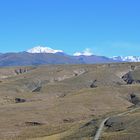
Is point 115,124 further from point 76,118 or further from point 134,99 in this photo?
point 134,99

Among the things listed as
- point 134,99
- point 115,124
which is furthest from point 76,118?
point 115,124

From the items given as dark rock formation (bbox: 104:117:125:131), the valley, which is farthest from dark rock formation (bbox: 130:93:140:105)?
dark rock formation (bbox: 104:117:125:131)

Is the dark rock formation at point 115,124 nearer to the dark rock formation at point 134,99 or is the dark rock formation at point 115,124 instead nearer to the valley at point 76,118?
the valley at point 76,118

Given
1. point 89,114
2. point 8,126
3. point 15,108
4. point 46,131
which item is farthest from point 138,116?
point 15,108

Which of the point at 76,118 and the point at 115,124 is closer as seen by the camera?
the point at 115,124

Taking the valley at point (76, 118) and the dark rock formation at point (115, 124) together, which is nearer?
the dark rock formation at point (115, 124)

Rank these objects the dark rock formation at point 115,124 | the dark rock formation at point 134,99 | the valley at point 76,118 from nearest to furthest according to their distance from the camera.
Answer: the dark rock formation at point 115,124 < the valley at point 76,118 < the dark rock formation at point 134,99

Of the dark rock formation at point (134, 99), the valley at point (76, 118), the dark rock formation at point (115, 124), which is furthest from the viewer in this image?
the dark rock formation at point (134, 99)

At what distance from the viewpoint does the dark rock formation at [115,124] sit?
8912 centimetres

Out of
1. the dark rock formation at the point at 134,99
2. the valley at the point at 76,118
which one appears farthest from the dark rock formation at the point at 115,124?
the dark rock formation at the point at 134,99

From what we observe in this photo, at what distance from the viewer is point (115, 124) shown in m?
91.9

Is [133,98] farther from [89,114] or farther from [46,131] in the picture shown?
[46,131]

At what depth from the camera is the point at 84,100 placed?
18000 centimetres

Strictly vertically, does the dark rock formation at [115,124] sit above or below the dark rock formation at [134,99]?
above
